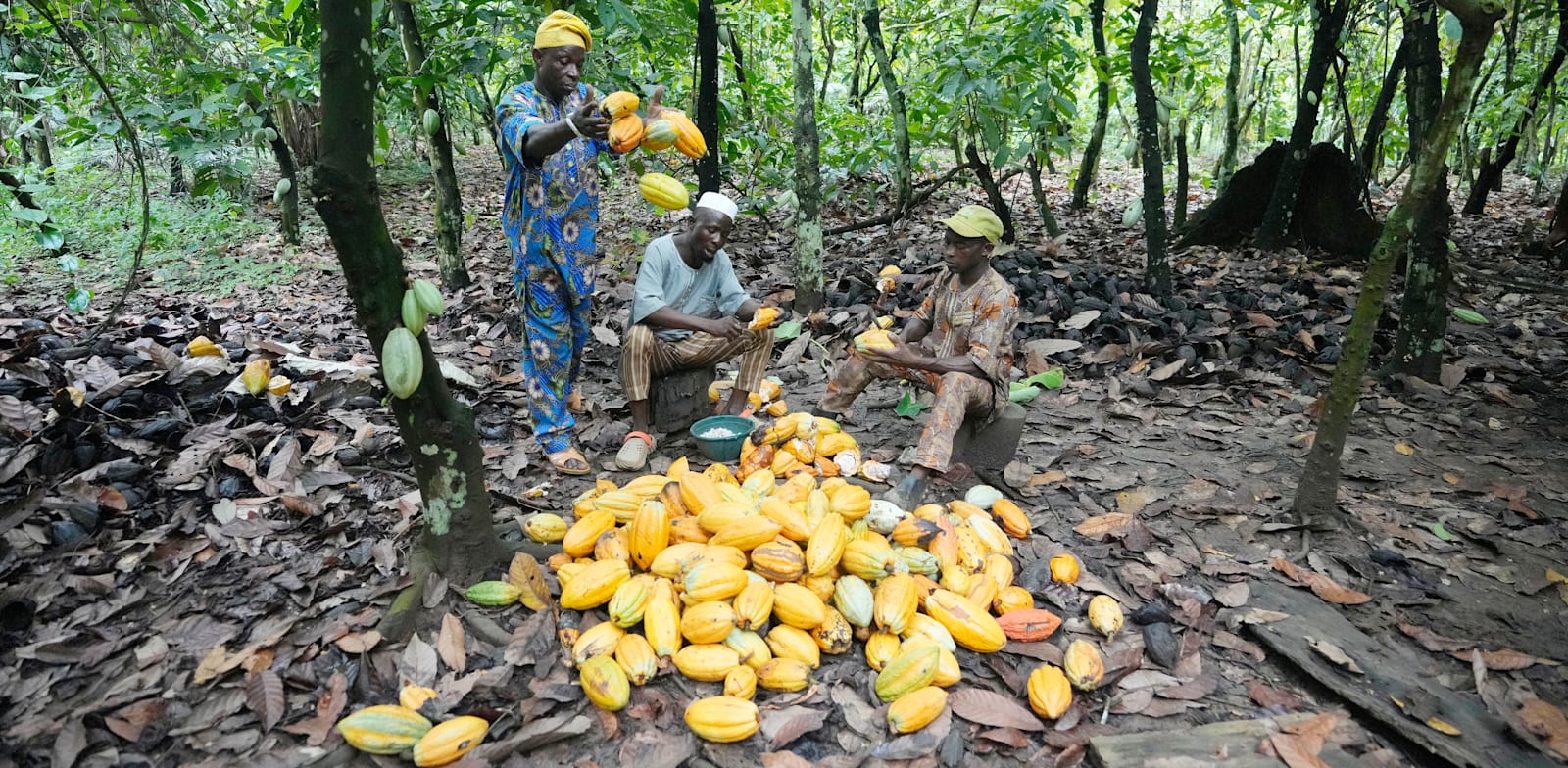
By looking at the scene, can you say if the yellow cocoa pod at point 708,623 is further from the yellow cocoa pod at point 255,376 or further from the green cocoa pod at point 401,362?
the yellow cocoa pod at point 255,376

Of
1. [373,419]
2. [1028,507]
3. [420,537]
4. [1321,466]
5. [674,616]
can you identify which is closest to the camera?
[674,616]

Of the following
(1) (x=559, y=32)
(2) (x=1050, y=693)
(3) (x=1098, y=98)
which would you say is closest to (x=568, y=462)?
(1) (x=559, y=32)

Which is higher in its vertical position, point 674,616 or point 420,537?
point 420,537

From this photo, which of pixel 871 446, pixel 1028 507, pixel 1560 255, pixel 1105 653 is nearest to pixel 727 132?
pixel 871 446

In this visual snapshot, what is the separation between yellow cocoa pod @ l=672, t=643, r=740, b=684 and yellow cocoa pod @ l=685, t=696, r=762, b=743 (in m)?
0.11

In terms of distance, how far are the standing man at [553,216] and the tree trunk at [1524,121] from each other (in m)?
6.34

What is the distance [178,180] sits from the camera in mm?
7941

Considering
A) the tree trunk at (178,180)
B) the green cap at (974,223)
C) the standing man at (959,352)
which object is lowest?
the standing man at (959,352)

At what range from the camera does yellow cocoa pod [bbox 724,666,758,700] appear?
78.5 inches

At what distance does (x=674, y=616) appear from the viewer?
7.09ft

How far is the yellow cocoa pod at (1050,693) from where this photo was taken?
6.55 ft

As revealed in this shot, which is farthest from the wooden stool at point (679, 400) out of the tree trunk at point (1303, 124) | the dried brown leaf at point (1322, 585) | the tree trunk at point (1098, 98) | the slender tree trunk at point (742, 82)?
the tree trunk at point (1303, 124)

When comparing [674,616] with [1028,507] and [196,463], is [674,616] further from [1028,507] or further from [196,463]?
[196,463]

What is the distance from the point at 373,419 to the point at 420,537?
130 centimetres
